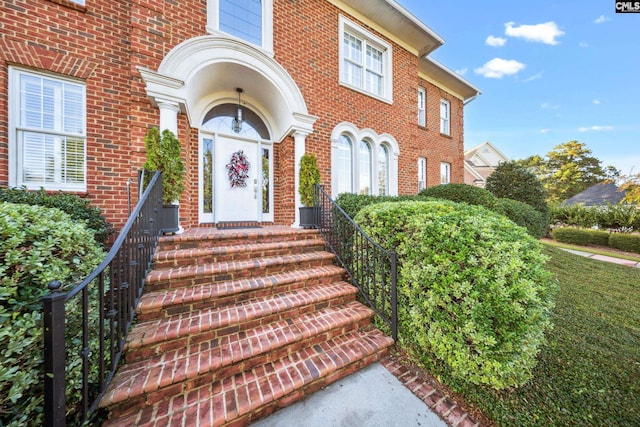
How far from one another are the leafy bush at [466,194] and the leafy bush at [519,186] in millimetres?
5066

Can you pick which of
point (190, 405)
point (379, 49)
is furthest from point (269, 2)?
point (190, 405)

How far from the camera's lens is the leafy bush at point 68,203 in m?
2.96

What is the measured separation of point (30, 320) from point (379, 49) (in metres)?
8.47

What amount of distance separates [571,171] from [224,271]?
1419 inches

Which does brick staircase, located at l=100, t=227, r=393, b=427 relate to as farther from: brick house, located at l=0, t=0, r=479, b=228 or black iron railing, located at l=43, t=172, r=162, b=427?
brick house, located at l=0, t=0, r=479, b=228

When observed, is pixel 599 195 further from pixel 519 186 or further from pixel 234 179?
pixel 234 179

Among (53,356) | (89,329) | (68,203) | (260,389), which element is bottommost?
(260,389)

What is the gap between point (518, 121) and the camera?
2420 cm

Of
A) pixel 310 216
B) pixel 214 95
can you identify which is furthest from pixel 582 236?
pixel 214 95

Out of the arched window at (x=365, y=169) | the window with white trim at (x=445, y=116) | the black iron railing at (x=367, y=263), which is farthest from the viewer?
the window with white trim at (x=445, y=116)

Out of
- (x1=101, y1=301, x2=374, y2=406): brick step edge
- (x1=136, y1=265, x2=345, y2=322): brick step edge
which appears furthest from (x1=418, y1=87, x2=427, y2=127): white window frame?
(x1=101, y1=301, x2=374, y2=406): brick step edge

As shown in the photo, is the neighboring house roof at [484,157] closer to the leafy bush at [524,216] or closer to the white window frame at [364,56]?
the leafy bush at [524,216]

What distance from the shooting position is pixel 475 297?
1895 millimetres

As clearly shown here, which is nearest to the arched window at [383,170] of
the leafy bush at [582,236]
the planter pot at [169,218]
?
the planter pot at [169,218]
